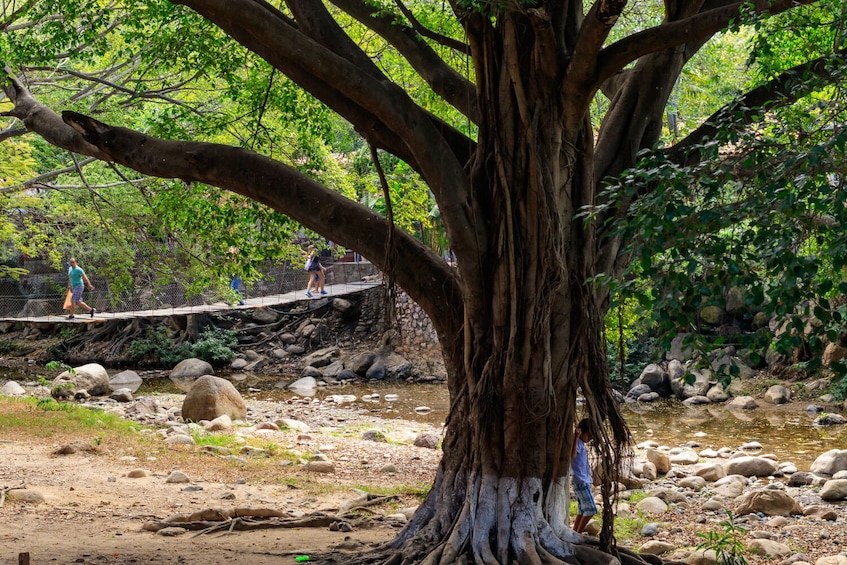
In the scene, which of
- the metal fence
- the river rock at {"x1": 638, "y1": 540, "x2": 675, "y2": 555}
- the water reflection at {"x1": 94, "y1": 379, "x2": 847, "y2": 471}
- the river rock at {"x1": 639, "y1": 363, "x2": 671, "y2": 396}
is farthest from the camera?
the metal fence

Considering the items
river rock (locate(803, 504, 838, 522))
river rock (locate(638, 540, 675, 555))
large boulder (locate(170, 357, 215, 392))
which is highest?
large boulder (locate(170, 357, 215, 392))

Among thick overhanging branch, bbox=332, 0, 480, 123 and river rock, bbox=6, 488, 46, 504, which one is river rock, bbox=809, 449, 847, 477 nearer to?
thick overhanging branch, bbox=332, 0, 480, 123

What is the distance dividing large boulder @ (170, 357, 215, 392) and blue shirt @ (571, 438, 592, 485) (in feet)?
44.4

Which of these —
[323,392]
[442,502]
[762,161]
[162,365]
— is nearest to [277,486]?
[442,502]

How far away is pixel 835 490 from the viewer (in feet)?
25.9

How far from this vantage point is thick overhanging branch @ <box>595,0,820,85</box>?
3984 millimetres

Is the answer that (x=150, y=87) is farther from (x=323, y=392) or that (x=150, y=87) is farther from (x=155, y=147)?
(x=155, y=147)

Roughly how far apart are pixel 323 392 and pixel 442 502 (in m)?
12.6

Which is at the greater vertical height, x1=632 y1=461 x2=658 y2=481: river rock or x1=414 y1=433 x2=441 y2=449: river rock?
x1=414 y1=433 x2=441 y2=449: river rock

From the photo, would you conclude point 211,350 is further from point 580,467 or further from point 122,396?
point 580,467

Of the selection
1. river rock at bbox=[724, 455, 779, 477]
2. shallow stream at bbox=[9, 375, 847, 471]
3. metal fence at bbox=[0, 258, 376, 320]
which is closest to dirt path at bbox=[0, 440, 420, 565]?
river rock at bbox=[724, 455, 779, 477]

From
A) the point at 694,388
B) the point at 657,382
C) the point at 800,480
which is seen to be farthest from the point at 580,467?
the point at 657,382

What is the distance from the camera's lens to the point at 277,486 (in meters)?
7.85

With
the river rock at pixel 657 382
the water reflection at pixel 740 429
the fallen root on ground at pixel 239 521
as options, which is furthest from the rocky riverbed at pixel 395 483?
the river rock at pixel 657 382
